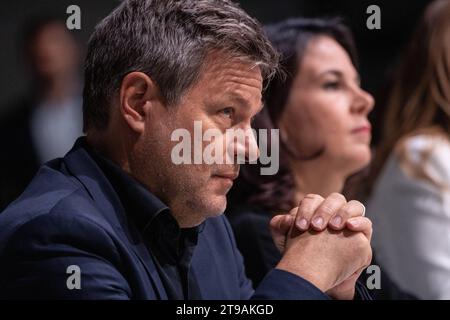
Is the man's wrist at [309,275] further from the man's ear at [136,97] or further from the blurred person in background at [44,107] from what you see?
the blurred person in background at [44,107]

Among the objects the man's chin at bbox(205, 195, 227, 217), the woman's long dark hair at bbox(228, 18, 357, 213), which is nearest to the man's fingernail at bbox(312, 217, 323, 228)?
the man's chin at bbox(205, 195, 227, 217)

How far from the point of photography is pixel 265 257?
1375 mm

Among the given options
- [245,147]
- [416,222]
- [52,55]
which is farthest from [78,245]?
[52,55]

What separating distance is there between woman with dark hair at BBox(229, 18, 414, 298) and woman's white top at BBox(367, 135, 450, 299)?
16cm

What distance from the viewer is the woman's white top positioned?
1.55 m

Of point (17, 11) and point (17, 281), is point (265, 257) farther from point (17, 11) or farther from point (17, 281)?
point (17, 11)

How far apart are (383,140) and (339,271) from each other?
93 cm

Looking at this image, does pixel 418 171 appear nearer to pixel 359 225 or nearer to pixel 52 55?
pixel 359 225

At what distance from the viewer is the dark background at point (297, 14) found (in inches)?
72.6

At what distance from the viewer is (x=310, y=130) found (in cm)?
153

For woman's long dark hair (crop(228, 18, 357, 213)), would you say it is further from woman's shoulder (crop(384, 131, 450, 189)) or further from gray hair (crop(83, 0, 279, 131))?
gray hair (crop(83, 0, 279, 131))

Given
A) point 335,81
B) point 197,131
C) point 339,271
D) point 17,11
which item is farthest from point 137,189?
point 17,11

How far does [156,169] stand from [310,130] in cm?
54

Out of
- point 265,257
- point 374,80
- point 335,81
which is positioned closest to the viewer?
point 265,257
